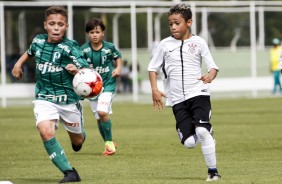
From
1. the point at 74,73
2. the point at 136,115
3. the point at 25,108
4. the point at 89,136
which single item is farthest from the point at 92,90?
the point at 25,108

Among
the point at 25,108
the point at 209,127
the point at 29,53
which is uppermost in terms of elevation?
the point at 29,53

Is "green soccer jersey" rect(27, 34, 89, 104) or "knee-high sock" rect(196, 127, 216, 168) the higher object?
"green soccer jersey" rect(27, 34, 89, 104)

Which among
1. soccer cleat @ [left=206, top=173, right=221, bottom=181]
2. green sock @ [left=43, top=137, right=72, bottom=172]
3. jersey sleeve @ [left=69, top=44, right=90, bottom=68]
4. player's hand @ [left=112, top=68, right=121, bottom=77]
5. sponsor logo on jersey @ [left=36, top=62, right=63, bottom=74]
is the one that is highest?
jersey sleeve @ [left=69, top=44, right=90, bottom=68]

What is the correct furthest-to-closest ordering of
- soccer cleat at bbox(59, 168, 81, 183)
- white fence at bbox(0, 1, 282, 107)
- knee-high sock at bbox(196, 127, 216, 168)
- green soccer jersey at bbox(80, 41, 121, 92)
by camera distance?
white fence at bbox(0, 1, 282, 107) → green soccer jersey at bbox(80, 41, 121, 92) → knee-high sock at bbox(196, 127, 216, 168) → soccer cleat at bbox(59, 168, 81, 183)

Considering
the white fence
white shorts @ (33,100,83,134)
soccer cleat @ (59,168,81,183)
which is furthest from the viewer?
the white fence

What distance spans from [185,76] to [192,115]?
1.60 feet

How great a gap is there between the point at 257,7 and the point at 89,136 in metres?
24.9

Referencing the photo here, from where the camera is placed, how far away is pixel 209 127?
12.2 meters

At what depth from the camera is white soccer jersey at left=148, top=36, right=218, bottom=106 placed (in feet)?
40.7

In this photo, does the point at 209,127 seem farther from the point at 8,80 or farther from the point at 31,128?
the point at 8,80

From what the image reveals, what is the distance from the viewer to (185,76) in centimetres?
1247

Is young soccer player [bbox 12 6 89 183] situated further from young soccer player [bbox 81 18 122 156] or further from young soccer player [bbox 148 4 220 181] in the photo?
young soccer player [bbox 81 18 122 156]

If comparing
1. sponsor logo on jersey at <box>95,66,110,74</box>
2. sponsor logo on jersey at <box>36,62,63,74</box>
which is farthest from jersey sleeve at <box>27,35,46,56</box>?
sponsor logo on jersey at <box>95,66,110,74</box>

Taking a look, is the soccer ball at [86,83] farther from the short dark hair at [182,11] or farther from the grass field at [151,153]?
the short dark hair at [182,11]
